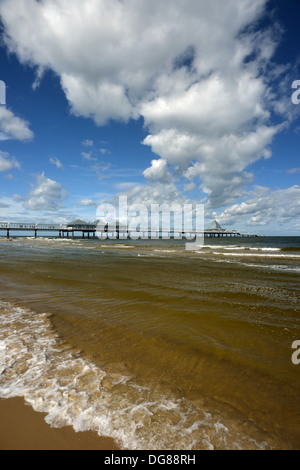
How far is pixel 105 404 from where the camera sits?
2.71m

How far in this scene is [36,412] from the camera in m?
2.61

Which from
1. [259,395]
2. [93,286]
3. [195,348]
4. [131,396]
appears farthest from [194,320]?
[93,286]

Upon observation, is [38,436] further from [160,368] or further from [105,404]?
[160,368]

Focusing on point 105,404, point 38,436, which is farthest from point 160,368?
point 38,436

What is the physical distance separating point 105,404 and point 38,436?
76cm

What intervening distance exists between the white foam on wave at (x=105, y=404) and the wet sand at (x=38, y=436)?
7 cm

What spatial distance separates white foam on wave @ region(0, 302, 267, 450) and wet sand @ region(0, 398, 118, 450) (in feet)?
0.24

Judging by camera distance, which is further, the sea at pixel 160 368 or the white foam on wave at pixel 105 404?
the sea at pixel 160 368

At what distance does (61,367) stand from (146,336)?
180 centimetres

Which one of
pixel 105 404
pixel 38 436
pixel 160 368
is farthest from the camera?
pixel 160 368

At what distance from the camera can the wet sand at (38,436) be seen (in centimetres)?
219

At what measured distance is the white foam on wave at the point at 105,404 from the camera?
227cm

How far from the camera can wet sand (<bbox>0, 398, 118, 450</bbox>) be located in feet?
7.17
